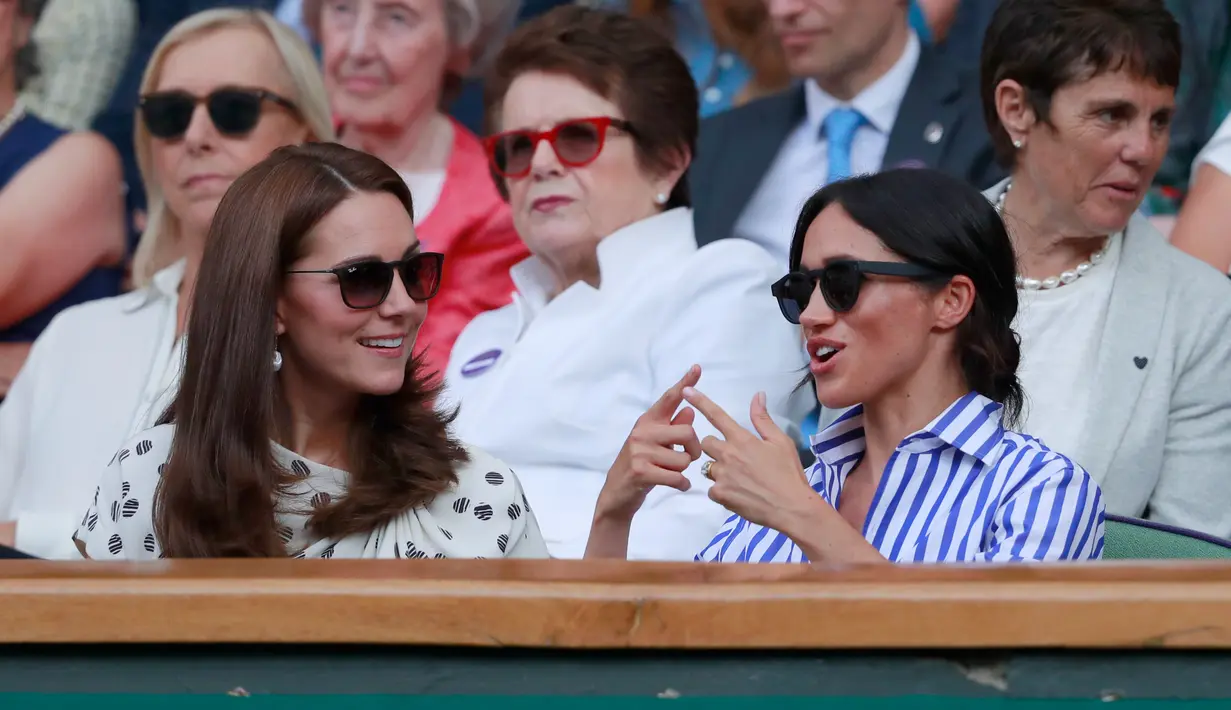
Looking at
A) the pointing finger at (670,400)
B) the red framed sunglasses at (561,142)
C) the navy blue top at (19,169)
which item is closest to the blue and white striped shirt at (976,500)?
the pointing finger at (670,400)

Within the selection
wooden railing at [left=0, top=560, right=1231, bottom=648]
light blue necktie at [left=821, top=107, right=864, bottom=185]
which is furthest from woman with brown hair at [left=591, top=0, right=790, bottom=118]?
wooden railing at [left=0, top=560, right=1231, bottom=648]

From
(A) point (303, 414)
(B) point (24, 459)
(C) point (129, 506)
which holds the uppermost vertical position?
(A) point (303, 414)

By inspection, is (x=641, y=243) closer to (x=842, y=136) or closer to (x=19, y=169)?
(x=842, y=136)

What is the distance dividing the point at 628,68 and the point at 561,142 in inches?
8.9

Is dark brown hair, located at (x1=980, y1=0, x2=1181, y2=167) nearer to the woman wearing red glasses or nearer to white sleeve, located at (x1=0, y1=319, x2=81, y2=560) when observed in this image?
the woman wearing red glasses

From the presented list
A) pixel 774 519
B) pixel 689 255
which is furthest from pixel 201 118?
pixel 774 519

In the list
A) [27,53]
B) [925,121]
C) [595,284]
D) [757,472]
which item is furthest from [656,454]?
[27,53]

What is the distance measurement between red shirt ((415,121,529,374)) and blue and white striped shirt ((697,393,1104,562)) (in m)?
1.73

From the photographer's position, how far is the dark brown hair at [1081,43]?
3.04m

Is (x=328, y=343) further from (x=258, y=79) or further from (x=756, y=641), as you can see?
(x=258, y=79)

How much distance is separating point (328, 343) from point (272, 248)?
16 cm

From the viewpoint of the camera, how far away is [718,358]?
316 centimetres

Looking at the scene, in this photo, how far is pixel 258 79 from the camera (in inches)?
150

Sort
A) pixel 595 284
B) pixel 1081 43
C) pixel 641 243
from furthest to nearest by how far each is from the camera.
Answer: pixel 595 284 → pixel 641 243 → pixel 1081 43
